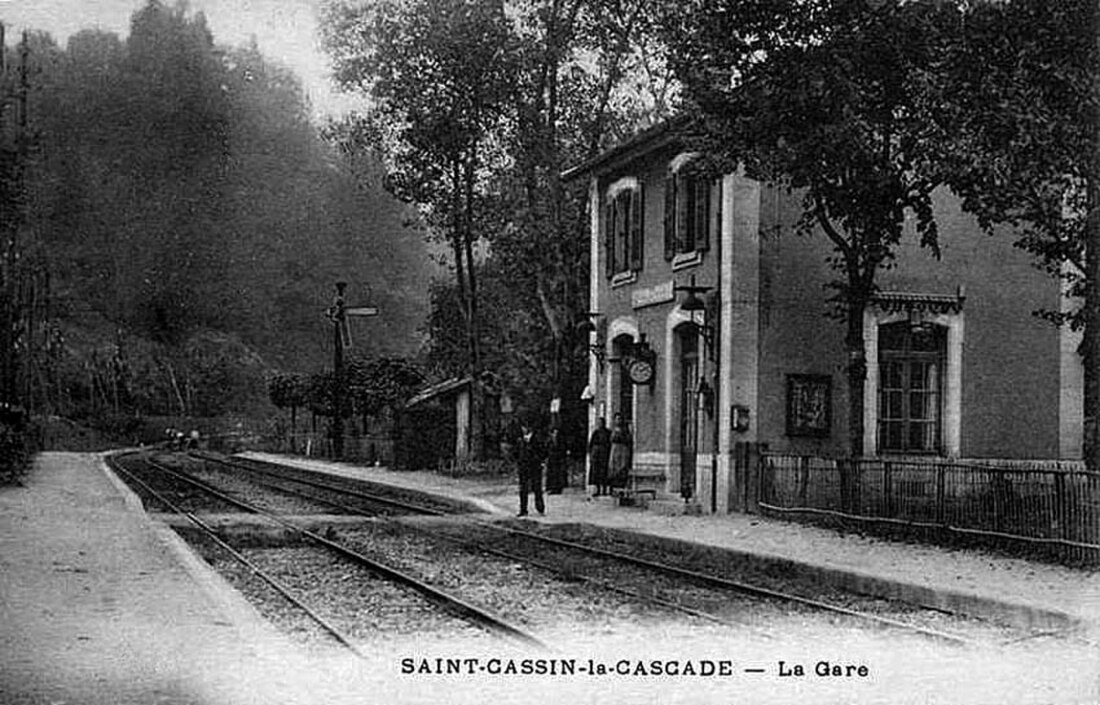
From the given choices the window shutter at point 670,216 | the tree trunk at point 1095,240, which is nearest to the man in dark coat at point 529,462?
the window shutter at point 670,216

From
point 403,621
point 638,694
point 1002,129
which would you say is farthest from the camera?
point 1002,129

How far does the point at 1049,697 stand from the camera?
280 inches

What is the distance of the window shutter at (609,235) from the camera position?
2238 cm

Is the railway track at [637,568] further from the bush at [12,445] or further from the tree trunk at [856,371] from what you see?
the bush at [12,445]

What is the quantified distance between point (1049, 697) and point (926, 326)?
11.2m

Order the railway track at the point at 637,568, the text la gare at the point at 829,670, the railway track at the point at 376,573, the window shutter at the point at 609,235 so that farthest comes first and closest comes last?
the window shutter at the point at 609,235, the railway track at the point at 637,568, the railway track at the point at 376,573, the text la gare at the point at 829,670

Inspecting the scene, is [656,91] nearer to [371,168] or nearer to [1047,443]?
[371,168]

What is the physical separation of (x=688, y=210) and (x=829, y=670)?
41.8ft

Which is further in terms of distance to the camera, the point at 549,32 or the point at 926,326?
the point at 549,32

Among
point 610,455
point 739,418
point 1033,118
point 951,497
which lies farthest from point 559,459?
point 1033,118

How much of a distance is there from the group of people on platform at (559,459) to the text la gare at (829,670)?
1151 cm

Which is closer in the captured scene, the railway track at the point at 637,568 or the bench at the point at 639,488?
the railway track at the point at 637,568

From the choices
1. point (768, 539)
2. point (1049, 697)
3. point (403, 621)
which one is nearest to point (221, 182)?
point (403, 621)

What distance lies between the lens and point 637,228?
2122 cm
